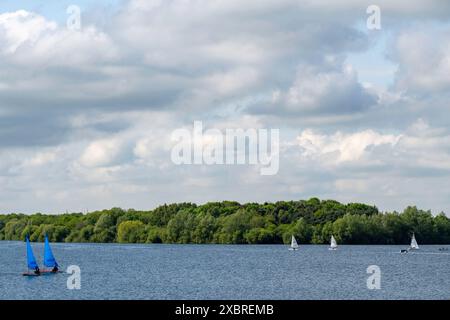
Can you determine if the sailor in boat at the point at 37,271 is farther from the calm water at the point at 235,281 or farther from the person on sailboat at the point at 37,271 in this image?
the calm water at the point at 235,281

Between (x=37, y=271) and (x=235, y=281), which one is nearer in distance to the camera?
(x=235, y=281)

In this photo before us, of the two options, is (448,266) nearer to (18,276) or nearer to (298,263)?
(298,263)

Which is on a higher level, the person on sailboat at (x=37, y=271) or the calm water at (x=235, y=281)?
the person on sailboat at (x=37, y=271)

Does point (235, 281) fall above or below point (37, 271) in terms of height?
below

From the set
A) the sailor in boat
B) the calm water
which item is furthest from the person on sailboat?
the calm water

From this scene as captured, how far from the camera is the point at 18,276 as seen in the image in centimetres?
10062

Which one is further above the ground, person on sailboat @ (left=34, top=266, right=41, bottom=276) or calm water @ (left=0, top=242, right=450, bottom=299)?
person on sailboat @ (left=34, top=266, right=41, bottom=276)

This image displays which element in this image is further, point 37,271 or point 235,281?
point 37,271

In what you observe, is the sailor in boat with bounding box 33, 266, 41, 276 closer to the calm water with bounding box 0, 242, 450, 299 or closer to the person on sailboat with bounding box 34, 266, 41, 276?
the person on sailboat with bounding box 34, 266, 41, 276

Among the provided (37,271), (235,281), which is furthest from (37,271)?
(235,281)

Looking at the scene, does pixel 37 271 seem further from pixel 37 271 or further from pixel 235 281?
pixel 235 281

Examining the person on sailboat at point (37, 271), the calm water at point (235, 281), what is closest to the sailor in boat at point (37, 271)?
the person on sailboat at point (37, 271)
